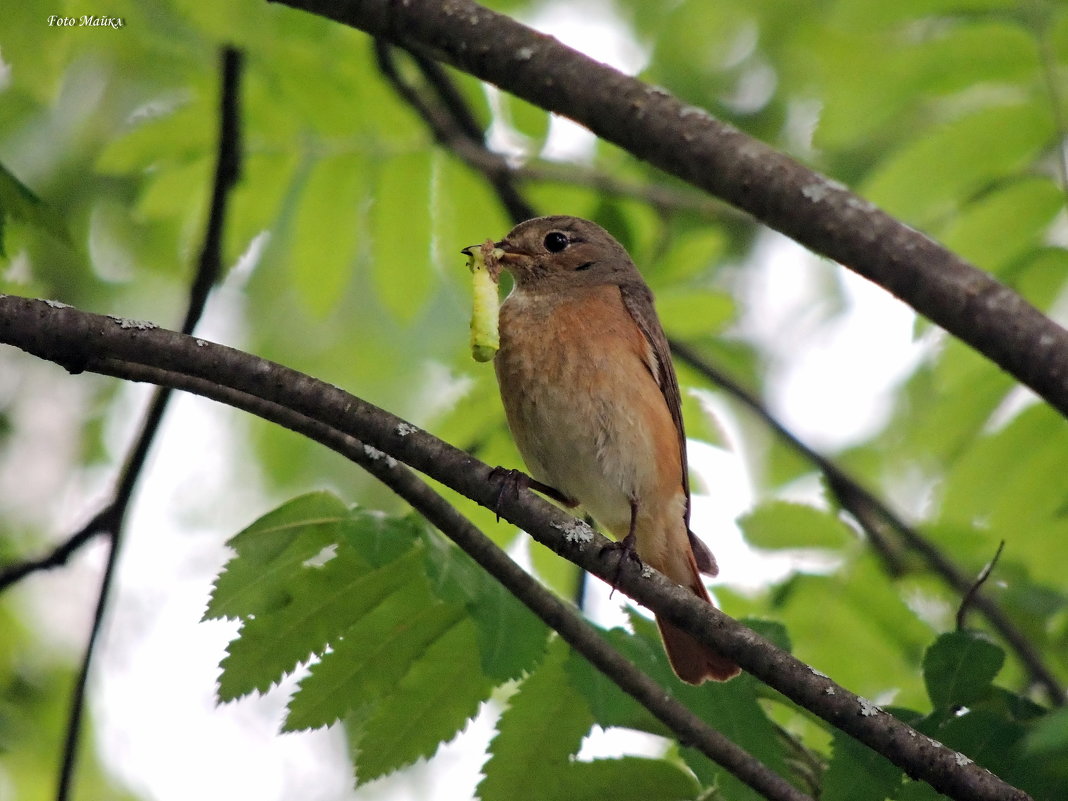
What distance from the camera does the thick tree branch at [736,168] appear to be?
2.53m

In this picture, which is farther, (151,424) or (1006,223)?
(1006,223)

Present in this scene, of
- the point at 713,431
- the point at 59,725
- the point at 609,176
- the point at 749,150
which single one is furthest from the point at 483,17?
the point at 59,725

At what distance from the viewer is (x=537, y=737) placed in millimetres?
3600

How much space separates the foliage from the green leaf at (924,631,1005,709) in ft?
0.03

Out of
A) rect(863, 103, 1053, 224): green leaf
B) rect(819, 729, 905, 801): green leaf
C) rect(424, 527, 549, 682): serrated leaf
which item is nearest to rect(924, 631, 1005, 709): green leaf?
rect(819, 729, 905, 801): green leaf

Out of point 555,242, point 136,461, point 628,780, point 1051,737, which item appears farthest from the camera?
point 555,242

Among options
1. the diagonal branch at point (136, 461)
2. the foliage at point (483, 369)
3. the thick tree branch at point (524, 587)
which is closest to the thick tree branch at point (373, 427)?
the thick tree branch at point (524, 587)

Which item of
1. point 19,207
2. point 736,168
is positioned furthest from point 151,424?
point 736,168

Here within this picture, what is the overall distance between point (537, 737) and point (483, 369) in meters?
2.15

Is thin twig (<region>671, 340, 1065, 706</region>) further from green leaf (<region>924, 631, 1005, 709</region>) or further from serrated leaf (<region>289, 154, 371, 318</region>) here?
serrated leaf (<region>289, 154, 371, 318</region>)

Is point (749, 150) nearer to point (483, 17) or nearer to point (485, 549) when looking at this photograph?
point (483, 17)

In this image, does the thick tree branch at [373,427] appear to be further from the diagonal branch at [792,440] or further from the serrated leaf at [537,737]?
the diagonal branch at [792,440]

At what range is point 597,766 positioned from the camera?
141 inches

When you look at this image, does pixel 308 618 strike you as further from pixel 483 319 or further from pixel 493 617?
pixel 483 319
